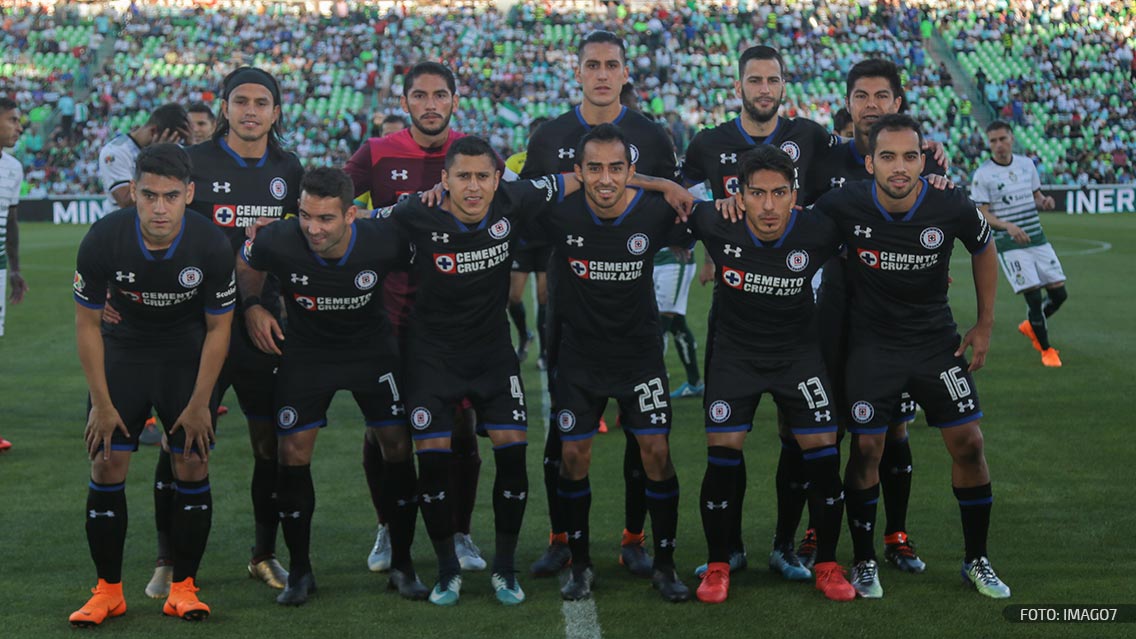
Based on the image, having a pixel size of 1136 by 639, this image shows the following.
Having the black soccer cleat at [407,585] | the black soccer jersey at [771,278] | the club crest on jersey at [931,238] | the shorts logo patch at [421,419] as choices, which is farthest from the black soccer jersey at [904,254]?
the black soccer cleat at [407,585]

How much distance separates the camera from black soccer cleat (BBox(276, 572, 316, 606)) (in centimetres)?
581

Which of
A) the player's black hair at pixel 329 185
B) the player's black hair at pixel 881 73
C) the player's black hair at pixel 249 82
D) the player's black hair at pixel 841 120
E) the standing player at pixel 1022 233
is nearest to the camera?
the player's black hair at pixel 329 185

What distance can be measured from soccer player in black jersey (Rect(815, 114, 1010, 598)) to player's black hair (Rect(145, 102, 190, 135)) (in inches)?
180

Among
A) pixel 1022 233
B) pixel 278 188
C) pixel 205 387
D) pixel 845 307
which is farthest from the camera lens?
pixel 1022 233

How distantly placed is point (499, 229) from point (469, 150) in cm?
39

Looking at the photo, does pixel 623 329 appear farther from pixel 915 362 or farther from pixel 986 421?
pixel 986 421

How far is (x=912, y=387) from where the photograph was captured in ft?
19.4

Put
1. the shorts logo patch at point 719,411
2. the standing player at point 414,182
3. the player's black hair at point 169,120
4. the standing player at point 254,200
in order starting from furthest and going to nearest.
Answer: the player's black hair at point 169,120 → the standing player at point 414,182 → the standing player at point 254,200 → the shorts logo patch at point 719,411

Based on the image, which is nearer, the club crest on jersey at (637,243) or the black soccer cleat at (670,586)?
the black soccer cleat at (670,586)

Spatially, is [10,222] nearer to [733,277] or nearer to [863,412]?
[733,277]

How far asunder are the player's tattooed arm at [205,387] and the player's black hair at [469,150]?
4.03 ft

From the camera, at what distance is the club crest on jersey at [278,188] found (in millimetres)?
6434

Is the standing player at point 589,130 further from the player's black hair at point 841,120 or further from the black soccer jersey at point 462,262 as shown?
the player's black hair at point 841,120

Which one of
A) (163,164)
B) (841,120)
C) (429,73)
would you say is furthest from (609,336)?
(841,120)
